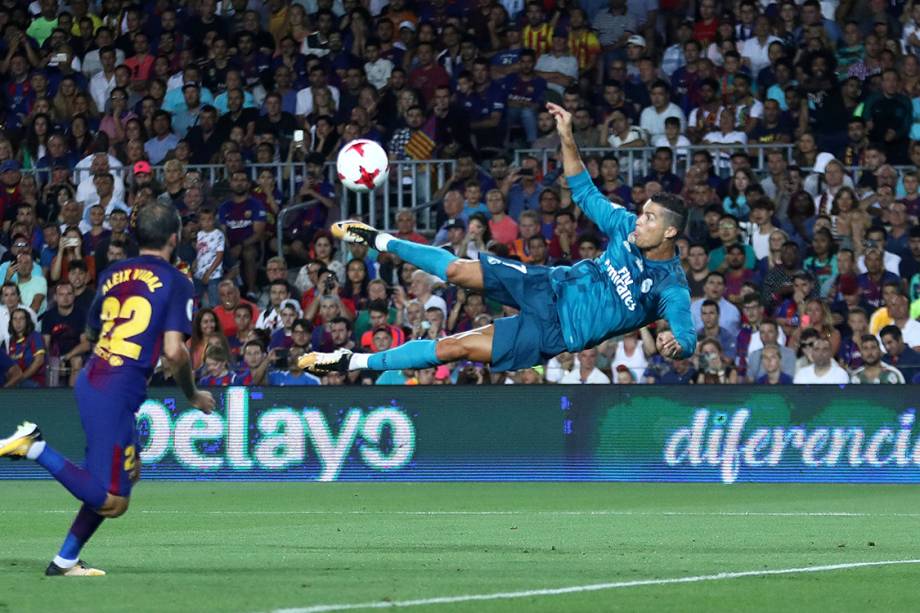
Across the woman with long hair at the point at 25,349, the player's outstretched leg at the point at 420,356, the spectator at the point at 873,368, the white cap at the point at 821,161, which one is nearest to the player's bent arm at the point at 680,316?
the player's outstretched leg at the point at 420,356

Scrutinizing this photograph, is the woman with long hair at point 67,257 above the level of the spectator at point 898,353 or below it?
above

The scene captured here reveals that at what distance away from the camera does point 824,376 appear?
1864 cm

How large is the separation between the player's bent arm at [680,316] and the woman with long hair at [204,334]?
9.32 m

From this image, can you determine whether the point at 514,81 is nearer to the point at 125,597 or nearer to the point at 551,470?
the point at 551,470

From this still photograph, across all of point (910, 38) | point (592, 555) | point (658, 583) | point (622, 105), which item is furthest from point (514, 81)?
point (658, 583)

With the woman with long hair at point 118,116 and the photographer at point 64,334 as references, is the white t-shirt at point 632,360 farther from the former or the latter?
the woman with long hair at point 118,116

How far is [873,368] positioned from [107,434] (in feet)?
A: 37.7

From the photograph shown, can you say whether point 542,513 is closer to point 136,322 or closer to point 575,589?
point 575,589

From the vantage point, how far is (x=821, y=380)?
1867cm

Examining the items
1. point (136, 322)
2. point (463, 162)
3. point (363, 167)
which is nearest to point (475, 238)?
point (463, 162)

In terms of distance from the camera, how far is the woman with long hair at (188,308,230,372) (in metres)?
19.8

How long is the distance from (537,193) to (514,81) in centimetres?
203

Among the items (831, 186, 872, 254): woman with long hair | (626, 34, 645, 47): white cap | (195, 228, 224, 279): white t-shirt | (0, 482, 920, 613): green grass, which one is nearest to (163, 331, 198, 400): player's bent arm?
(0, 482, 920, 613): green grass

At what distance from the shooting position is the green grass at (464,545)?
331 inches
